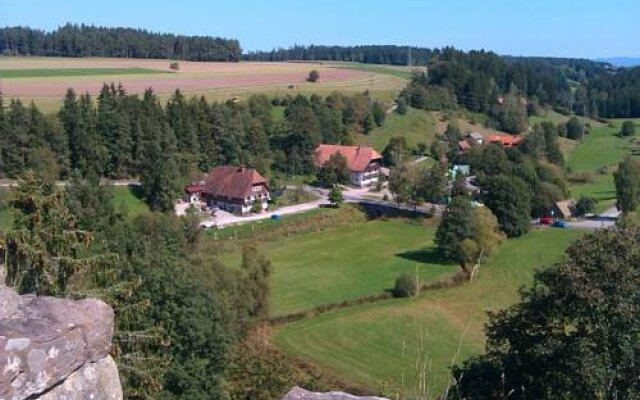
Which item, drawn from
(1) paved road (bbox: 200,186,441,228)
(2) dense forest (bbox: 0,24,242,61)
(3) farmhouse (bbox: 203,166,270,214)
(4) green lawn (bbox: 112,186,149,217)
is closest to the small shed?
(1) paved road (bbox: 200,186,441,228)

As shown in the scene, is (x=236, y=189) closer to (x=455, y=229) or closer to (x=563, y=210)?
(x=455, y=229)

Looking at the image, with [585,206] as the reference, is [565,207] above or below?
below

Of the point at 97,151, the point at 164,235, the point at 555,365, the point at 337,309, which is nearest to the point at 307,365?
the point at 337,309

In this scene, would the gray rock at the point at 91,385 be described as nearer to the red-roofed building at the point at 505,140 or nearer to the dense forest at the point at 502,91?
the red-roofed building at the point at 505,140

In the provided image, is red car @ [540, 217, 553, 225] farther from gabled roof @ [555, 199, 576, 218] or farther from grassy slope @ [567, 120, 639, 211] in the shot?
grassy slope @ [567, 120, 639, 211]

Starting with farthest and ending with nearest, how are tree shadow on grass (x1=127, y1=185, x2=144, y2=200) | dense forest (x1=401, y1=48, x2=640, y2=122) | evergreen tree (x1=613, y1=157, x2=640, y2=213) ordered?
dense forest (x1=401, y1=48, x2=640, y2=122), evergreen tree (x1=613, y1=157, x2=640, y2=213), tree shadow on grass (x1=127, y1=185, x2=144, y2=200)

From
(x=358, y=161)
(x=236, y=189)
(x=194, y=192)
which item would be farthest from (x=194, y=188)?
(x=358, y=161)

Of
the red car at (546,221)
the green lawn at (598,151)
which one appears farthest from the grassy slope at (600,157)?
the red car at (546,221)
